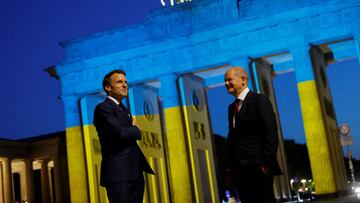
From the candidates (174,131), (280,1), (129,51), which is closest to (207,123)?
(174,131)

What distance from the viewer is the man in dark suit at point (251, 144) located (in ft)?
20.7

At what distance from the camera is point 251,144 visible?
6.52 meters

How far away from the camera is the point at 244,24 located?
37.1m

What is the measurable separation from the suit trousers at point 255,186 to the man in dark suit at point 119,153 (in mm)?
1338

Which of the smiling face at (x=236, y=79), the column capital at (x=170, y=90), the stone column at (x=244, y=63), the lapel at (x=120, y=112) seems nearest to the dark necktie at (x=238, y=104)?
the smiling face at (x=236, y=79)

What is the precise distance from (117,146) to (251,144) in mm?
1763

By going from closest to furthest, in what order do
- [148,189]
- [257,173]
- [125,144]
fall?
[257,173], [125,144], [148,189]

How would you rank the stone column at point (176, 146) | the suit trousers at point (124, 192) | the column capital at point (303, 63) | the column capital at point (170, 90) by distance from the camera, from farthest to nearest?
the column capital at point (170, 90), the stone column at point (176, 146), the column capital at point (303, 63), the suit trousers at point (124, 192)

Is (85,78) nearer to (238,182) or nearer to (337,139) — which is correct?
(337,139)

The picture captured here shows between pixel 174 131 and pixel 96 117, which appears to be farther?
pixel 174 131

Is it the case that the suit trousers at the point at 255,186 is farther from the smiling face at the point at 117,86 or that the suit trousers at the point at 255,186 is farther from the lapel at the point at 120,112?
the smiling face at the point at 117,86

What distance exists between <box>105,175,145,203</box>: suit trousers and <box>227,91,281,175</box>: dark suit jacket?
4.12 ft

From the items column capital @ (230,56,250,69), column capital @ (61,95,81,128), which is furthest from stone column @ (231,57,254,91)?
column capital @ (61,95,81,128)

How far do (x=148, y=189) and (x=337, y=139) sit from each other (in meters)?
15.3
